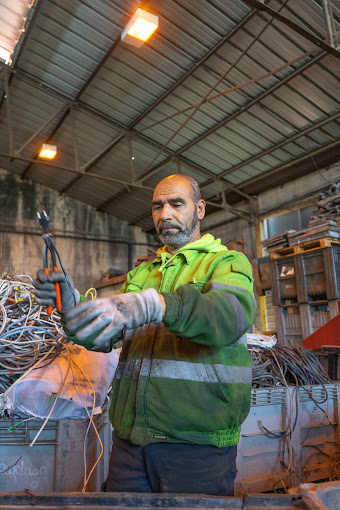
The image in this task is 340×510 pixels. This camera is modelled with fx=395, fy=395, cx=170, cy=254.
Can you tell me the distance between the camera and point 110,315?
3.65 ft

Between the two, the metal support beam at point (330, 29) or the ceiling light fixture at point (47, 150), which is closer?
the metal support beam at point (330, 29)

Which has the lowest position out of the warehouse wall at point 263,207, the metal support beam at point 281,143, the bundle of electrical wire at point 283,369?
the bundle of electrical wire at point 283,369

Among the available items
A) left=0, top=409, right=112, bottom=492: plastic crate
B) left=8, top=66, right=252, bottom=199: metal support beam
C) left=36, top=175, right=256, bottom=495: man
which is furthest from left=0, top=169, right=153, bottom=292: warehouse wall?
left=36, top=175, right=256, bottom=495: man

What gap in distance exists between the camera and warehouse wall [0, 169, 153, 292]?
12.3m

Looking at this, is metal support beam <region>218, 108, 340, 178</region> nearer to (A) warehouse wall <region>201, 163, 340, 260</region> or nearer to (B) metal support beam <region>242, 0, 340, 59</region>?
(A) warehouse wall <region>201, 163, 340, 260</region>

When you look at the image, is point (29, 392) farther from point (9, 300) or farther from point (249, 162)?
point (249, 162)

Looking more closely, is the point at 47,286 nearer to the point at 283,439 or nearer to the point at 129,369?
the point at 129,369

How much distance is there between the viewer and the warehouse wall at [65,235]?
12258mm

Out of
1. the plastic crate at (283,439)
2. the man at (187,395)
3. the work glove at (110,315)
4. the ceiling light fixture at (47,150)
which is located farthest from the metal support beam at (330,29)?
the ceiling light fixture at (47,150)

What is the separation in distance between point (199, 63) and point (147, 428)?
6.74 m

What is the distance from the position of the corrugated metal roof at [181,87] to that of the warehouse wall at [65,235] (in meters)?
2.14

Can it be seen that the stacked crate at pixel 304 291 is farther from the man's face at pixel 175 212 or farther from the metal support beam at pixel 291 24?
the man's face at pixel 175 212

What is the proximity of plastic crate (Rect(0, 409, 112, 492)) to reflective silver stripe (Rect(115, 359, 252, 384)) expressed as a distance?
1.10 meters

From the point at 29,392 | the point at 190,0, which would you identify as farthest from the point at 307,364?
the point at 190,0
